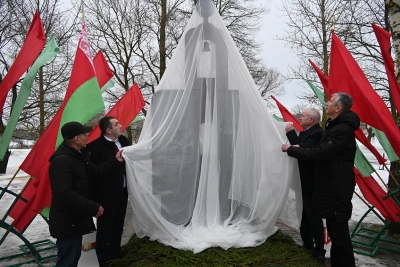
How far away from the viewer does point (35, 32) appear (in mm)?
3914

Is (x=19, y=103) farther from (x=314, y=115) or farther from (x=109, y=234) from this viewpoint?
(x=314, y=115)

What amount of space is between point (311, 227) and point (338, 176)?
2.73 feet

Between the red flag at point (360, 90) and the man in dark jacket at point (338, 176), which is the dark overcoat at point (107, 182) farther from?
the red flag at point (360, 90)

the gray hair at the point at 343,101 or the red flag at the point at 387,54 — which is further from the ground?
the red flag at the point at 387,54

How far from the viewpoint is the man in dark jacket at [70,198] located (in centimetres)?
275

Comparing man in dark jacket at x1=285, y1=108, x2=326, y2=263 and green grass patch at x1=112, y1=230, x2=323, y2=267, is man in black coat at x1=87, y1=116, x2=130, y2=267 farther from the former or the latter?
man in dark jacket at x1=285, y1=108, x2=326, y2=263

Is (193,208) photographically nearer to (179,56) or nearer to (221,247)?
(221,247)

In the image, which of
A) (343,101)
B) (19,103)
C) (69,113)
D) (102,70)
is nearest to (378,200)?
(343,101)

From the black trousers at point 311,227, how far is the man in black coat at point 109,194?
2.01m

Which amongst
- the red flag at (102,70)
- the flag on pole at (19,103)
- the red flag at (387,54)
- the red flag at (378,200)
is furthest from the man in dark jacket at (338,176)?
the red flag at (102,70)

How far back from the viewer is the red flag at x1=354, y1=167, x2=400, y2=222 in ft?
13.9

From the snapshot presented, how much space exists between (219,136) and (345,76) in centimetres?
175

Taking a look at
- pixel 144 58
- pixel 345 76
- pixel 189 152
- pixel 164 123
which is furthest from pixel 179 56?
pixel 144 58

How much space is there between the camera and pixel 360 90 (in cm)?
380
